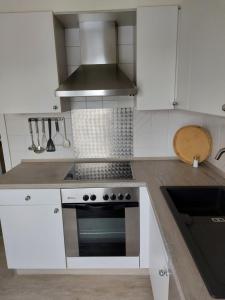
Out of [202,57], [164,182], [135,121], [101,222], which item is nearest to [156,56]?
[202,57]

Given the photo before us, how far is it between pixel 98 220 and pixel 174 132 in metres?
1.08

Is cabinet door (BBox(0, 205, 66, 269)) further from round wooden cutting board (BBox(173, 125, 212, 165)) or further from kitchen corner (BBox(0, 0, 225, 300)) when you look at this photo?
round wooden cutting board (BBox(173, 125, 212, 165))

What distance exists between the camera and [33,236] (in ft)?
5.76

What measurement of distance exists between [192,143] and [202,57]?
86cm

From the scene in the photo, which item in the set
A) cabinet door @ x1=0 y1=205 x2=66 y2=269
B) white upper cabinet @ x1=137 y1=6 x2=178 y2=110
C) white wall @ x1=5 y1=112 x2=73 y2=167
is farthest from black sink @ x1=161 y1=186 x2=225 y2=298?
white wall @ x1=5 y1=112 x2=73 y2=167

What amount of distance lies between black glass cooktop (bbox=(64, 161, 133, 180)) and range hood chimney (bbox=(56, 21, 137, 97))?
27.3 inches

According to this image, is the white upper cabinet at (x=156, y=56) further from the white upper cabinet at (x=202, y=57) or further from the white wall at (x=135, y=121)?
the white wall at (x=135, y=121)

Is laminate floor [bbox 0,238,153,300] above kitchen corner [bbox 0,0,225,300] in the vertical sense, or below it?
below

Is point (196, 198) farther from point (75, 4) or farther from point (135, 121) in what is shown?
point (75, 4)

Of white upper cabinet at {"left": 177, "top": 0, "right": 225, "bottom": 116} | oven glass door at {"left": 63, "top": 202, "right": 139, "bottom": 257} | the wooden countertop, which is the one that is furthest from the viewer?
oven glass door at {"left": 63, "top": 202, "right": 139, "bottom": 257}

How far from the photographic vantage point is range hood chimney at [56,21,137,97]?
163 centimetres

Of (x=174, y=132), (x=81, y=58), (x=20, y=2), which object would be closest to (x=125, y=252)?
(x=174, y=132)

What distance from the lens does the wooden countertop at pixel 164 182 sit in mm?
767

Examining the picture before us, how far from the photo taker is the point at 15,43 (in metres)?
1.65
